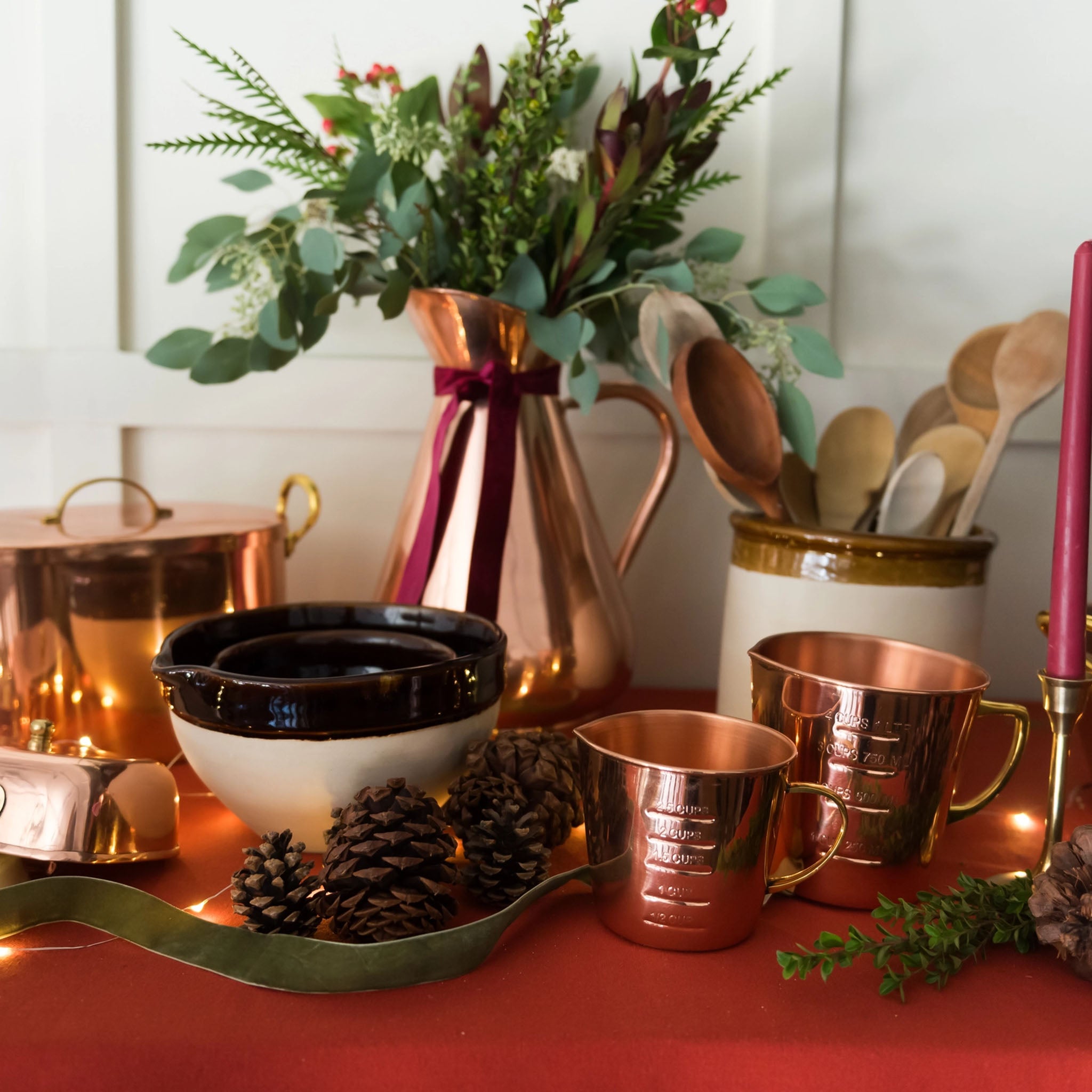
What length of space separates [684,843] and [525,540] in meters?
0.29

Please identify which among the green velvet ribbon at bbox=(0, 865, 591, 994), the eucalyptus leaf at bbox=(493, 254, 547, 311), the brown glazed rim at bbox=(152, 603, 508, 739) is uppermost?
the eucalyptus leaf at bbox=(493, 254, 547, 311)

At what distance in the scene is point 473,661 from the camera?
507 millimetres

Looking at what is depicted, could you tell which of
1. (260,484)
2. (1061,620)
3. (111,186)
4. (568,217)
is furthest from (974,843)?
(111,186)

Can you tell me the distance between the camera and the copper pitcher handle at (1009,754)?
0.49 metres

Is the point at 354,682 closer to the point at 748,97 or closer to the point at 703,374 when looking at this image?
the point at 703,374

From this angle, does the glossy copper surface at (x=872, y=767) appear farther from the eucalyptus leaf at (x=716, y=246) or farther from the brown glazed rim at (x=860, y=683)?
the eucalyptus leaf at (x=716, y=246)

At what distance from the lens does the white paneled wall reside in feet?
2.68

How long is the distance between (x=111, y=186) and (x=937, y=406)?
27.9 inches

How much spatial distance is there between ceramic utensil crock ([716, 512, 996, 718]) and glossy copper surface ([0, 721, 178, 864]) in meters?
0.39

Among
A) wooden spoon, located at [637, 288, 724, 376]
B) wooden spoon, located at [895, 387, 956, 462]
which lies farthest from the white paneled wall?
wooden spoon, located at [637, 288, 724, 376]

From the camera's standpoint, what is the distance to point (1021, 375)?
0.67 metres

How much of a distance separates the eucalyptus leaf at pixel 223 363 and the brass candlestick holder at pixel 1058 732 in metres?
0.56

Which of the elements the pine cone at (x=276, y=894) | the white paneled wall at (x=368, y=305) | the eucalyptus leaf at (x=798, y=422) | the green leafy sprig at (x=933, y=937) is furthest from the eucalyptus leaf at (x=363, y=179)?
the green leafy sprig at (x=933, y=937)

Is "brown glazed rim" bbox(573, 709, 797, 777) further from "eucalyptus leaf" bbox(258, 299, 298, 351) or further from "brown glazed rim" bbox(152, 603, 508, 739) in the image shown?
"eucalyptus leaf" bbox(258, 299, 298, 351)
